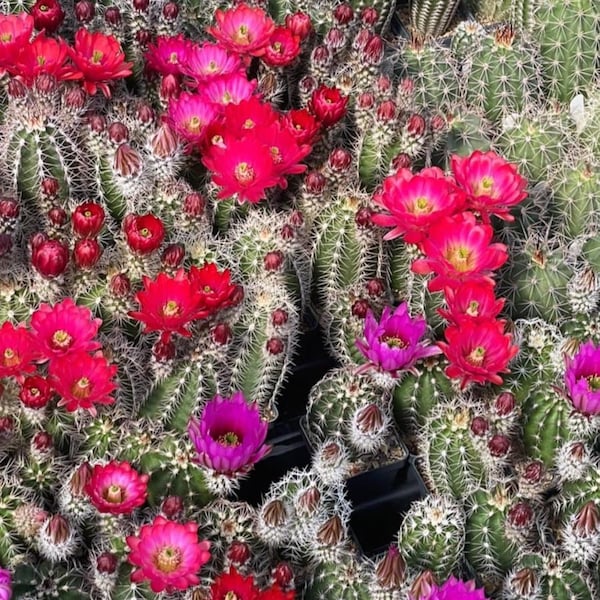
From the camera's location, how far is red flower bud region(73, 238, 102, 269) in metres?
1.94

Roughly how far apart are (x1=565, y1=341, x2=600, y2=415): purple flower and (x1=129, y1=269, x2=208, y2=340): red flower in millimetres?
755

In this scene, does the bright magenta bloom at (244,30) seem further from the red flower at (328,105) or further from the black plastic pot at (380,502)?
the black plastic pot at (380,502)

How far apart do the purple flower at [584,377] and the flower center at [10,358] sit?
1102 millimetres

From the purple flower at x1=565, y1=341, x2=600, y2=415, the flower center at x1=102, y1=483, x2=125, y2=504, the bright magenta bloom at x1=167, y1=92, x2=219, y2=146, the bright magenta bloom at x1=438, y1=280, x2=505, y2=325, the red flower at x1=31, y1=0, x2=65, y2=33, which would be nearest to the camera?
the flower center at x1=102, y1=483, x2=125, y2=504

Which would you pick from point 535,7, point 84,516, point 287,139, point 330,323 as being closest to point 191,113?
point 287,139

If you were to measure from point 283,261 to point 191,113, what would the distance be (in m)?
0.50

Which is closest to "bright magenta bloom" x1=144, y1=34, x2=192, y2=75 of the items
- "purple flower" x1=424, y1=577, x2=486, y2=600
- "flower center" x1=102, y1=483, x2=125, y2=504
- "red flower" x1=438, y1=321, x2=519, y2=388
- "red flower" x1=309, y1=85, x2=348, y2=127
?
"red flower" x1=309, y1=85, x2=348, y2=127

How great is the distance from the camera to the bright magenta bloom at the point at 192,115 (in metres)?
2.16

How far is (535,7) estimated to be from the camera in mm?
2678

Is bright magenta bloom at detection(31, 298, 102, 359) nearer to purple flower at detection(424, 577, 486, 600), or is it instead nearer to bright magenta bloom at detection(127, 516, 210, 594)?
bright magenta bloom at detection(127, 516, 210, 594)

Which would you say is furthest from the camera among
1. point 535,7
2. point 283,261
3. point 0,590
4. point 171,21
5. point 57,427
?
point 535,7

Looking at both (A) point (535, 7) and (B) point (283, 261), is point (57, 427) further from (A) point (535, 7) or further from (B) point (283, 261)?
(A) point (535, 7)

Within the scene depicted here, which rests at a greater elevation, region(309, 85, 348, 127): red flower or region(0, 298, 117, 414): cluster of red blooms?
region(309, 85, 348, 127): red flower

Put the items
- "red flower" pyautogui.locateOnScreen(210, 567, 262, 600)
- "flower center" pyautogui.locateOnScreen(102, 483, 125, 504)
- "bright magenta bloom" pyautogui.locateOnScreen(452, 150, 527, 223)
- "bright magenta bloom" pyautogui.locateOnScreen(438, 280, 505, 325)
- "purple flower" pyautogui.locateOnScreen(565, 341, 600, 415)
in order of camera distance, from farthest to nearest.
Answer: "bright magenta bloom" pyautogui.locateOnScreen(452, 150, 527, 223)
"bright magenta bloom" pyautogui.locateOnScreen(438, 280, 505, 325)
"purple flower" pyautogui.locateOnScreen(565, 341, 600, 415)
"flower center" pyautogui.locateOnScreen(102, 483, 125, 504)
"red flower" pyautogui.locateOnScreen(210, 567, 262, 600)
